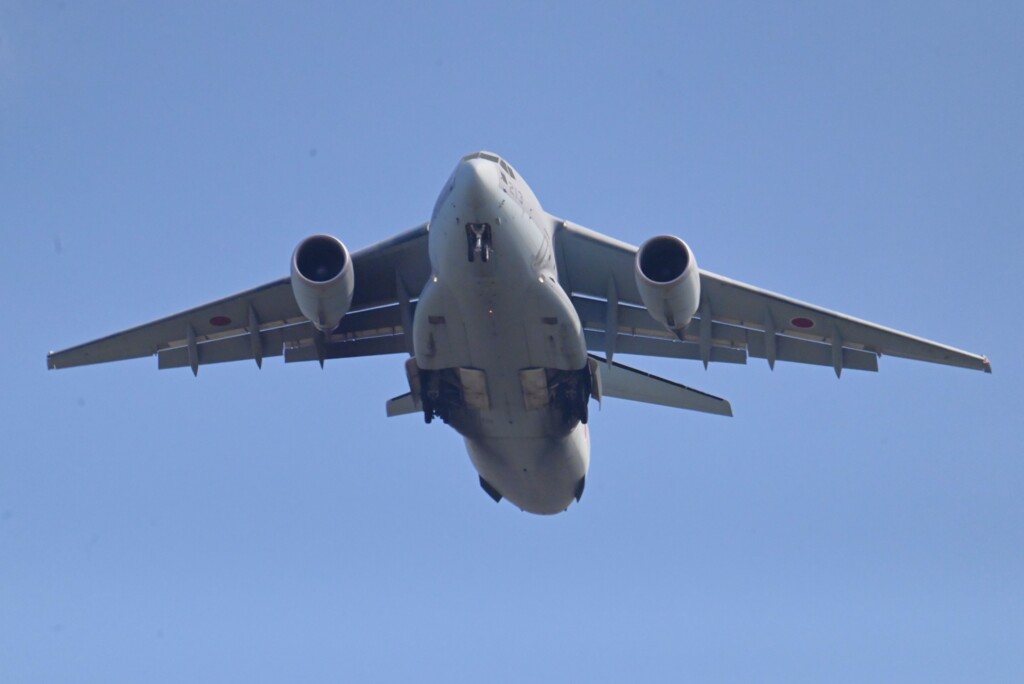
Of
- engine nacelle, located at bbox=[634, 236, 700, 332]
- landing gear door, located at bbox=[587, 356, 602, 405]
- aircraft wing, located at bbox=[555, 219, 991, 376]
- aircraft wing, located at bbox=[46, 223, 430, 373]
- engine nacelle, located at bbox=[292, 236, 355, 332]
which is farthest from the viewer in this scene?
aircraft wing, located at bbox=[46, 223, 430, 373]

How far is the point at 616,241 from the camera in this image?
44.1ft

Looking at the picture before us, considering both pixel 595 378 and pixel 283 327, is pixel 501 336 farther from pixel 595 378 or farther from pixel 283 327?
pixel 283 327

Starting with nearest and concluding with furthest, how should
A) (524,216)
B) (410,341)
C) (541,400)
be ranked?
(524,216) → (541,400) → (410,341)

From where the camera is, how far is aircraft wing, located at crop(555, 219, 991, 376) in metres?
13.6

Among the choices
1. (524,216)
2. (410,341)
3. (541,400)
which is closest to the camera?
(524,216)

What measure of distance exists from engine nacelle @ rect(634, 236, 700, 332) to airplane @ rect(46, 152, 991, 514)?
0.01 metres

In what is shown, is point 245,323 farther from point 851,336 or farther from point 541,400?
point 851,336

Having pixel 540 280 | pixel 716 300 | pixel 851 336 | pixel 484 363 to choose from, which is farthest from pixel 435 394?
pixel 851 336

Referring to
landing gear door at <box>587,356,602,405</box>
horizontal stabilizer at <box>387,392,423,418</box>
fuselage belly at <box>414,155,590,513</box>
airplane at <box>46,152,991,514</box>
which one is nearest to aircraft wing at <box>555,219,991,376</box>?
airplane at <box>46,152,991,514</box>

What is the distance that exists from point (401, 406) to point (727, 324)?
12.5 ft

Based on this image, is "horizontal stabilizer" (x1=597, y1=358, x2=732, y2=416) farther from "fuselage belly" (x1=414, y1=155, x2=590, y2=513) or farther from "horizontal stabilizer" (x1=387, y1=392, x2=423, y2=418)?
"horizontal stabilizer" (x1=387, y1=392, x2=423, y2=418)

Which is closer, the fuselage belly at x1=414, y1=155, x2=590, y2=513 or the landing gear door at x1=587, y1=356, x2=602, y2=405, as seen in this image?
the fuselage belly at x1=414, y1=155, x2=590, y2=513

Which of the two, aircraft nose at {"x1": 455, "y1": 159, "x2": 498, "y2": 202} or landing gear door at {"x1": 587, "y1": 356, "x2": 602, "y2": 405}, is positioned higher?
aircraft nose at {"x1": 455, "y1": 159, "x2": 498, "y2": 202}

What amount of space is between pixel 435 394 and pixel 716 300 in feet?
10.5
